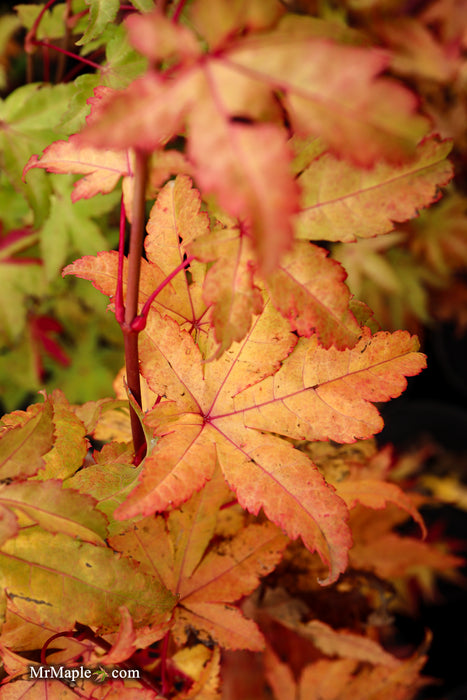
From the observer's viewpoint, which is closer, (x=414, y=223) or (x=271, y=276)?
(x=271, y=276)

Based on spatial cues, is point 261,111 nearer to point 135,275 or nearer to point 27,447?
point 135,275

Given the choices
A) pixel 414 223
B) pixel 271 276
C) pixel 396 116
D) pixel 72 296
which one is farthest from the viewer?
pixel 414 223

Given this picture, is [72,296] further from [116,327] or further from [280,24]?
[280,24]

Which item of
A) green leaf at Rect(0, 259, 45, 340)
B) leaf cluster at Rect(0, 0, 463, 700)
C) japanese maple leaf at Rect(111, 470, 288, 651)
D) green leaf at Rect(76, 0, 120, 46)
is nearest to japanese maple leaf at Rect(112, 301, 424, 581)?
leaf cluster at Rect(0, 0, 463, 700)

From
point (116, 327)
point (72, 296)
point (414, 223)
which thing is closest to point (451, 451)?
point (414, 223)

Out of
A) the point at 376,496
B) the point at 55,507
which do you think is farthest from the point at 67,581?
the point at 376,496

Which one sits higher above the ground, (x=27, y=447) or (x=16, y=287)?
(x=27, y=447)

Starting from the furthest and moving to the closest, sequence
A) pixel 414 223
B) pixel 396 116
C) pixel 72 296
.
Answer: pixel 414 223 → pixel 72 296 → pixel 396 116
